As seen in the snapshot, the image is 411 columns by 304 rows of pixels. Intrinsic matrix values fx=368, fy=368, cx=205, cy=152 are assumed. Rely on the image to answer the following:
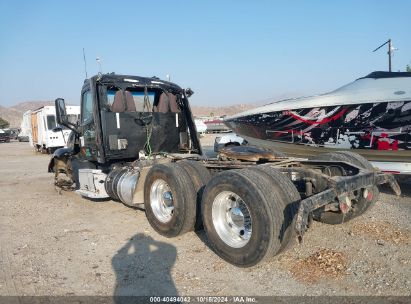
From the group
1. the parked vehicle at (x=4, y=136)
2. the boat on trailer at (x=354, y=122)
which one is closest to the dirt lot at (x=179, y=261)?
the boat on trailer at (x=354, y=122)

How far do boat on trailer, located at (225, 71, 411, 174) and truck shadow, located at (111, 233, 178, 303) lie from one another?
14.4ft

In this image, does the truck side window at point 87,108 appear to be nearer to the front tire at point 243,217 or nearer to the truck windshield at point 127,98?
the truck windshield at point 127,98

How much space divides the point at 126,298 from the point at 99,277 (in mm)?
573

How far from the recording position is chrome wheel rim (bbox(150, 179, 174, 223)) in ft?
16.0

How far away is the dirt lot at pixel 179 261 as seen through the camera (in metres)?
3.37

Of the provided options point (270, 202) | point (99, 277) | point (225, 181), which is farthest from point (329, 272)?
point (99, 277)

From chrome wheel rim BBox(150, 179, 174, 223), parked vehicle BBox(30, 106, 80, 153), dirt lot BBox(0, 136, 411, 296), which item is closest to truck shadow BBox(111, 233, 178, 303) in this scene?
dirt lot BBox(0, 136, 411, 296)

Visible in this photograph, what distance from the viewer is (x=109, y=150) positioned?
20.3ft

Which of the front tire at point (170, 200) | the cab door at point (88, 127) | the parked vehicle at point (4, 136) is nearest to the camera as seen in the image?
the front tire at point (170, 200)

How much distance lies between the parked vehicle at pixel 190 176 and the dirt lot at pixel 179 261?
0.24 metres

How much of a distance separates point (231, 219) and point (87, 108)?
3.70 metres

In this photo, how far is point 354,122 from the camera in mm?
7039

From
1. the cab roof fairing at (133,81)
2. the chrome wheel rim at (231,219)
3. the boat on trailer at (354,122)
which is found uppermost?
the cab roof fairing at (133,81)

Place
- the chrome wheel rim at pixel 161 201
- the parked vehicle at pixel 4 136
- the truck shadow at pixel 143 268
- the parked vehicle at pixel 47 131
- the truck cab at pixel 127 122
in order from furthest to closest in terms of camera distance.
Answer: the parked vehicle at pixel 4 136, the parked vehicle at pixel 47 131, the truck cab at pixel 127 122, the chrome wheel rim at pixel 161 201, the truck shadow at pixel 143 268
